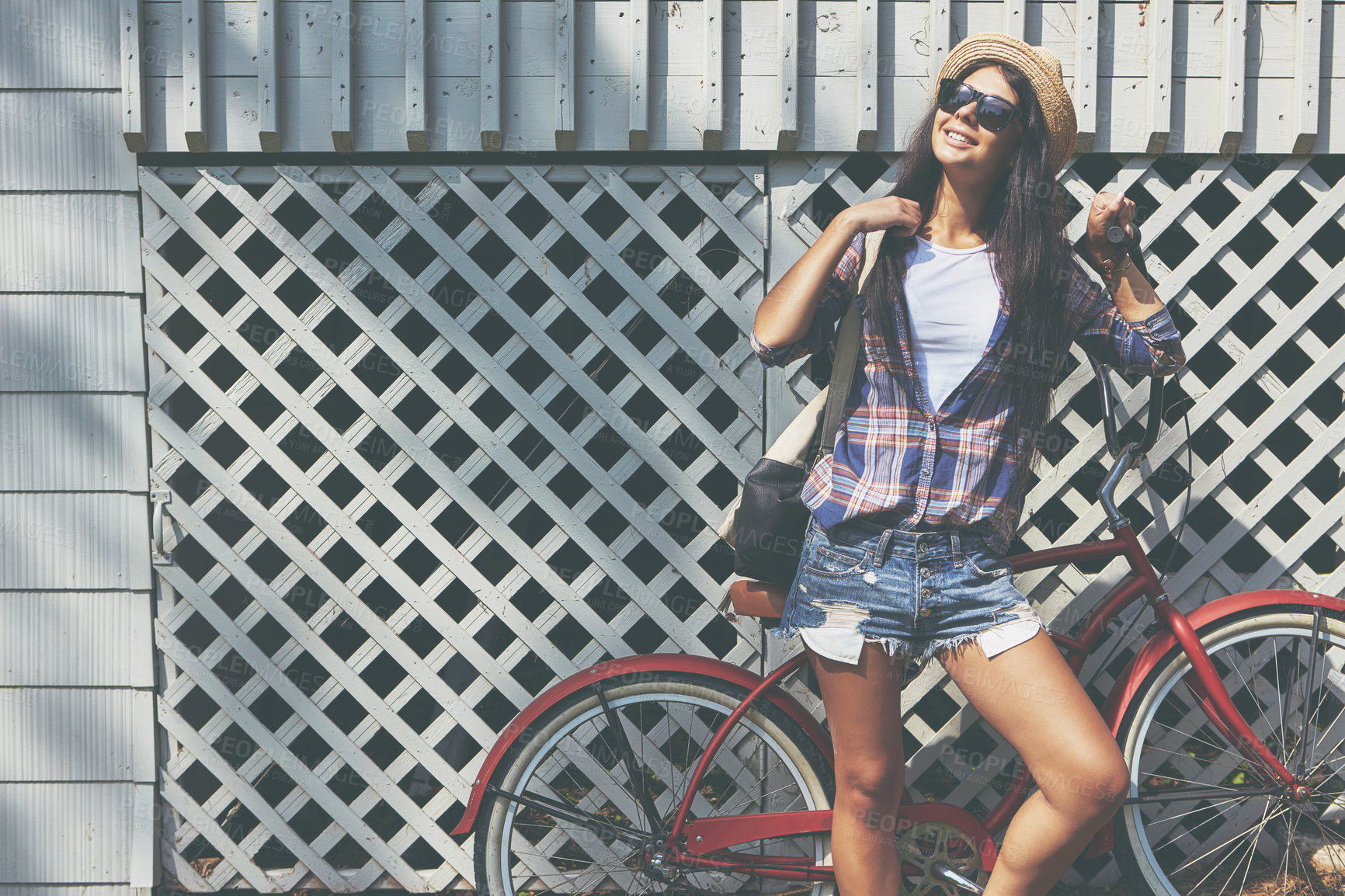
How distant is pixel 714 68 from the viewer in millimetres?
2336

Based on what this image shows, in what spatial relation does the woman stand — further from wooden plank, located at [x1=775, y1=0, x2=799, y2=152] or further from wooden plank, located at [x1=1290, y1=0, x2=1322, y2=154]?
wooden plank, located at [x1=1290, y1=0, x2=1322, y2=154]

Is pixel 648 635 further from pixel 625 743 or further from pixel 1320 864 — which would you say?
pixel 1320 864

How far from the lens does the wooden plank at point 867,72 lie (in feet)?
7.68

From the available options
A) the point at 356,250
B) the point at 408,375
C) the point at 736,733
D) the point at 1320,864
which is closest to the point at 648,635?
the point at 736,733

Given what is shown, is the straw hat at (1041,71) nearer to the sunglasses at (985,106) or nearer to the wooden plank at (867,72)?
the sunglasses at (985,106)

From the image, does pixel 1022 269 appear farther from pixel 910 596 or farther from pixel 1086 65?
pixel 1086 65

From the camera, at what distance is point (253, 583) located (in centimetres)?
245

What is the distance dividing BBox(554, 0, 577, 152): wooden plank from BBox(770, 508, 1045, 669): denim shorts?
128 cm

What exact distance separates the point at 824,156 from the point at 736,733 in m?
1.55

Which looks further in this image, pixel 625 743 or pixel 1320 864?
pixel 1320 864

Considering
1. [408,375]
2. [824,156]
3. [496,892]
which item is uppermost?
[824,156]

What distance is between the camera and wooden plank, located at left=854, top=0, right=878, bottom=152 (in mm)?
2340

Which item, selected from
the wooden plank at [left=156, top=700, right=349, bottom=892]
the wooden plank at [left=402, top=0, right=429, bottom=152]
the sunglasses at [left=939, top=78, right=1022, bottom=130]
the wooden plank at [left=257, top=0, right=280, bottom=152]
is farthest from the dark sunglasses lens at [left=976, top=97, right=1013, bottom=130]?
the wooden plank at [left=156, top=700, right=349, bottom=892]

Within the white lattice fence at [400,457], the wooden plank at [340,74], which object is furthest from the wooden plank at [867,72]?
the wooden plank at [340,74]
